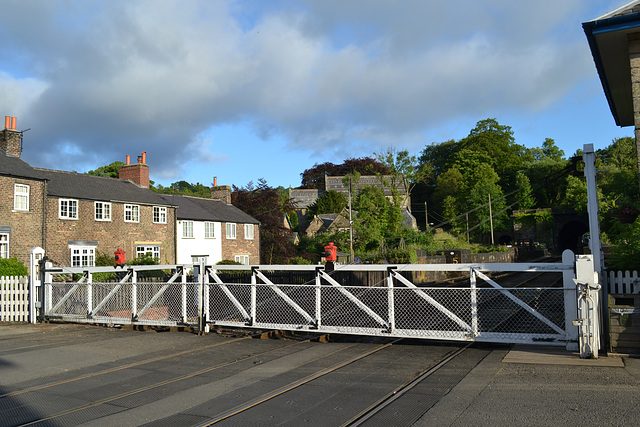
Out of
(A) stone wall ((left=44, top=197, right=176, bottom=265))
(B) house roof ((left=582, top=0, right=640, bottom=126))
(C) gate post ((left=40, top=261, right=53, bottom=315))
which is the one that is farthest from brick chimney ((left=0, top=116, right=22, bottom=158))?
(B) house roof ((left=582, top=0, right=640, bottom=126))

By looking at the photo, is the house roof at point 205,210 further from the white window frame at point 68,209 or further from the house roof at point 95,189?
the white window frame at point 68,209

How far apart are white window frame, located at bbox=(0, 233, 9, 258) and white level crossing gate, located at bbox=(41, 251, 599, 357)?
46.1ft

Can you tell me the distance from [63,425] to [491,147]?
276 feet

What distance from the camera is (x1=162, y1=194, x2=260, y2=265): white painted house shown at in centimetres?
3853

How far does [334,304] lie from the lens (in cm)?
1584

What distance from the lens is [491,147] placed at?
82.4 meters

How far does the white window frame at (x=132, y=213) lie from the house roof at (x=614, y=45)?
1178 inches

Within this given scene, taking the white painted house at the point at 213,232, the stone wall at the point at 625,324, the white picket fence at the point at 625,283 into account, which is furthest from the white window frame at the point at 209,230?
the stone wall at the point at 625,324

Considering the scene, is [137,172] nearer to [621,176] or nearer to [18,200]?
[18,200]

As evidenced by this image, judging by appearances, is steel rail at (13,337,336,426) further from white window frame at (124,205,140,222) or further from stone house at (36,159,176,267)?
white window frame at (124,205,140,222)

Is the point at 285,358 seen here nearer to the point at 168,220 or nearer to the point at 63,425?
the point at 63,425

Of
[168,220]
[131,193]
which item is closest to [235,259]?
[168,220]

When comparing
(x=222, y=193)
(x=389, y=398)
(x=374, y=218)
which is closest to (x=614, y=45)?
(x=389, y=398)

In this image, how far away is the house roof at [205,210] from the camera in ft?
129
